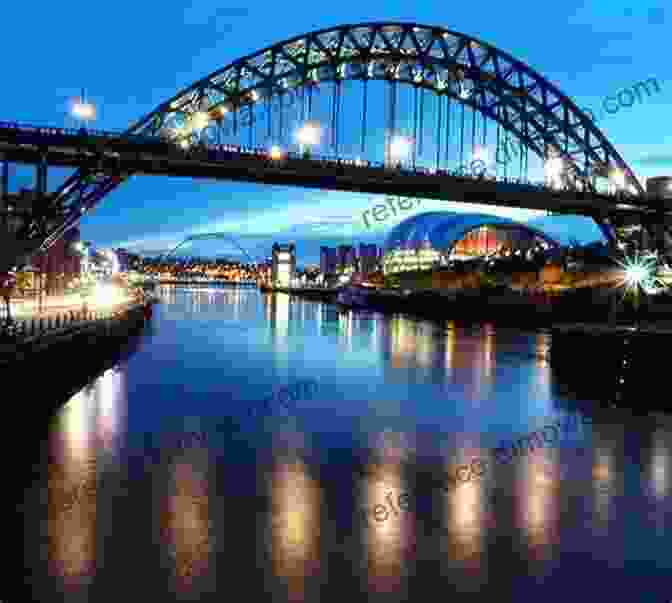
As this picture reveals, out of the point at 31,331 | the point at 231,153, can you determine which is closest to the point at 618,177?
the point at 231,153

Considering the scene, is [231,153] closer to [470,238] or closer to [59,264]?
[59,264]

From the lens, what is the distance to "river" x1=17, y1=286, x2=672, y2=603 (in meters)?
8.31

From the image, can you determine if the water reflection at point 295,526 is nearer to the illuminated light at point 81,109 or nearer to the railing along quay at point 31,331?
the railing along quay at point 31,331

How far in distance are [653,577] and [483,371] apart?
798 inches

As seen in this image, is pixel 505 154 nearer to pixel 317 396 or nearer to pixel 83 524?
pixel 317 396

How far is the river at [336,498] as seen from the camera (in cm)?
831

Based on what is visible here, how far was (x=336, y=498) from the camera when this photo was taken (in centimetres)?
1121

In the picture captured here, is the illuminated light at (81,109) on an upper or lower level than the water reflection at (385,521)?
upper

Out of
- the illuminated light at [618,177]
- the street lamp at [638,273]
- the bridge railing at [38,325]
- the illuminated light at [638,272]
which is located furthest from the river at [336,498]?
the illuminated light at [618,177]

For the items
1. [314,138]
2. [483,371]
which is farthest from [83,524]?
[314,138]

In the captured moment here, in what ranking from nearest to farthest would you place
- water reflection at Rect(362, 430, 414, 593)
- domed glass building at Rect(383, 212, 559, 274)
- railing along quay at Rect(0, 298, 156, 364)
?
water reflection at Rect(362, 430, 414, 593) < railing along quay at Rect(0, 298, 156, 364) < domed glass building at Rect(383, 212, 559, 274)

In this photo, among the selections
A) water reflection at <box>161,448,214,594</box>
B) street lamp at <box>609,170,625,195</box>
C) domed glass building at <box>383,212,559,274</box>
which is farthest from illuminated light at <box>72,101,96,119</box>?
domed glass building at <box>383,212,559,274</box>

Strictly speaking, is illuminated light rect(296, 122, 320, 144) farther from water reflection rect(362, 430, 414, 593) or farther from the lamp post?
water reflection rect(362, 430, 414, 593)

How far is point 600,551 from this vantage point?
9375mm
